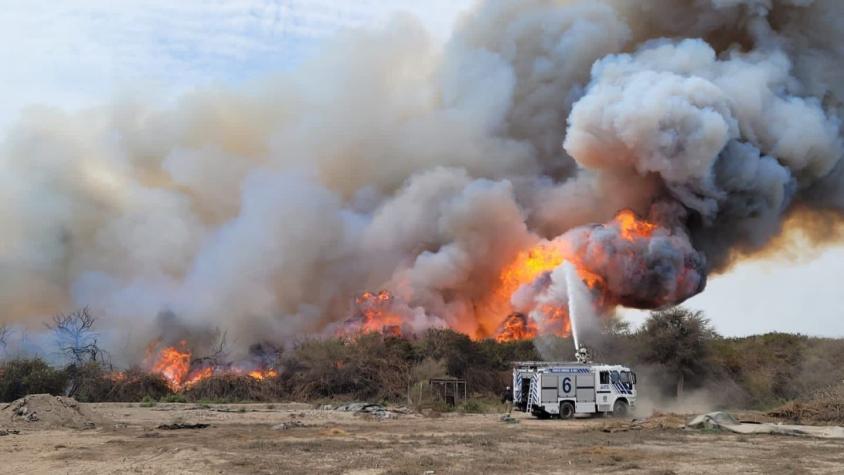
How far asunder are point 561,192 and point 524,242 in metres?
4.07

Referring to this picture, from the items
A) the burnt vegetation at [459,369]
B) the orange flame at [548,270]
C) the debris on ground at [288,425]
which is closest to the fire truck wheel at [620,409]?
the burnt vegetation at [459,369]

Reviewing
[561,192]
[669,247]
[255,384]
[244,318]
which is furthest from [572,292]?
[244,318]

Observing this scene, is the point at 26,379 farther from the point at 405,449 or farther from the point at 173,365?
the point at 405,449

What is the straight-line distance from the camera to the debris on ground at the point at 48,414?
2556 centimetres

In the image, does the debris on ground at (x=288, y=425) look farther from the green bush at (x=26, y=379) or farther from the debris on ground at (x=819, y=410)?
the green bush at (x=26, y=379)

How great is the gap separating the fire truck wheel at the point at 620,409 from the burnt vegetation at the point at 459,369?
723cm

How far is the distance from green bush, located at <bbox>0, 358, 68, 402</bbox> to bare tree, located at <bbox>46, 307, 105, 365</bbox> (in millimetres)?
4397

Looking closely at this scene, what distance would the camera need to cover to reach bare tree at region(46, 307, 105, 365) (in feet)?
153

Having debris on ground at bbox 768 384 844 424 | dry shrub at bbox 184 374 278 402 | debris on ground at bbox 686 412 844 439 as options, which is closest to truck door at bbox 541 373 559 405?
debris on ground at bbox 686 412 844 439

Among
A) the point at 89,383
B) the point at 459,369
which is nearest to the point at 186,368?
the point at 89,383

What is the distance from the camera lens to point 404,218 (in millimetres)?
51219

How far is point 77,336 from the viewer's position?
48.9 m

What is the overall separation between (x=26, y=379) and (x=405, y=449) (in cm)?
2821

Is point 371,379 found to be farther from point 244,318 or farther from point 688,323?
point 688,323
